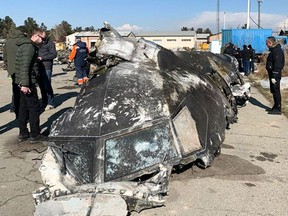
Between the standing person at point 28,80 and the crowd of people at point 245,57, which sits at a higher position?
the standing person at point 28,80

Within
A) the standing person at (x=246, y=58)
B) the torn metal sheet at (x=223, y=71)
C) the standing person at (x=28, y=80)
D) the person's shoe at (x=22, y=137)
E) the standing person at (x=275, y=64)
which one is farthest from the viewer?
the standing person at (x=246, y=58)

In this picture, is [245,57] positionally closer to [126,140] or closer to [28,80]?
[28,80]

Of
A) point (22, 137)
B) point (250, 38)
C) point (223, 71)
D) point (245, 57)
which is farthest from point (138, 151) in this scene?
point (250, 38)

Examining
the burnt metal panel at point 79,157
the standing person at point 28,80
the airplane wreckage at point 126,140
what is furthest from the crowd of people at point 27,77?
the burnt metal panel at point 79,157

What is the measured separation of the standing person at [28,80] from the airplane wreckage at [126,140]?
3.21ft

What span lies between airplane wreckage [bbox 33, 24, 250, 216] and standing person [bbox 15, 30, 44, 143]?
0.98 metres

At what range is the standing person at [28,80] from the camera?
17.4ft

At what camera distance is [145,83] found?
15.6ft

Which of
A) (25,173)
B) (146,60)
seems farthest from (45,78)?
(25,173)

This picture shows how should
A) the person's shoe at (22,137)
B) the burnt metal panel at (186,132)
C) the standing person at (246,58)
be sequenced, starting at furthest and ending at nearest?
the standing person at (246,58) → the person's shoe at (22,137) → the burnt metal panel at (186,132)

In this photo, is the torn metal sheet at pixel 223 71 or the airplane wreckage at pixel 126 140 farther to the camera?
the torn metal sheet at pixel 223 71

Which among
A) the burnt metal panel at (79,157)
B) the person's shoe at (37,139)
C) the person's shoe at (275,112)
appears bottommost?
the person's shoe at (275,112)

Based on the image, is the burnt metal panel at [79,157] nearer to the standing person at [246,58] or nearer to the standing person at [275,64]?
the standing person at [275,64]

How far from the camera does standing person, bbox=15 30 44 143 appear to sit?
17.4ft
